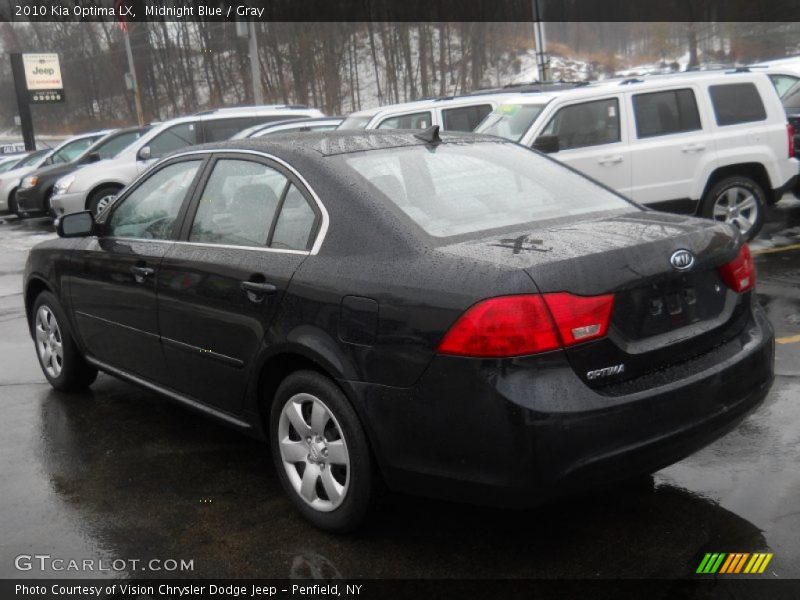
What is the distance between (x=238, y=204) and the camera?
4238mm

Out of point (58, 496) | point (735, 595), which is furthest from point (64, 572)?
point (735, 595)

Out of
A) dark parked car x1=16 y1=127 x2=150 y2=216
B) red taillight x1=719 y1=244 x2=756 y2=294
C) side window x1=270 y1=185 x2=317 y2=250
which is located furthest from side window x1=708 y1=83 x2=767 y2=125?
dark parked car x1=16 y1=127 x2=150 y2=216

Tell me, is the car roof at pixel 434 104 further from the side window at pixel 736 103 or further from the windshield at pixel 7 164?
the windshield at pixel 7 164

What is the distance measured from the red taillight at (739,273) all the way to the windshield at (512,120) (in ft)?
19.4

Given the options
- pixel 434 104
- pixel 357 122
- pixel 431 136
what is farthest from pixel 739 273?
pixel 357 122

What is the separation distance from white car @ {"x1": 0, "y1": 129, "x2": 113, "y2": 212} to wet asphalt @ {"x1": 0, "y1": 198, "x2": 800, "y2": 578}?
52.0ft

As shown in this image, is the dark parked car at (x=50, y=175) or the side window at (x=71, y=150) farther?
the side window at (x=71, y=150)

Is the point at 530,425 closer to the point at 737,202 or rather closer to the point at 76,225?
the point at 76,225

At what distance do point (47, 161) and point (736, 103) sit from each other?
1488cm

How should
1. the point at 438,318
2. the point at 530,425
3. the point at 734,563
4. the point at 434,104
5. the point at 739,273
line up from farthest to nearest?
the point at 434,104, the point at 739,273, the point at 734,563, the point at 438,318, the point at 530,425

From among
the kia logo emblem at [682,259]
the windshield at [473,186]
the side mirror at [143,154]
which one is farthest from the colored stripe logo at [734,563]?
the side mirror at [143,154]

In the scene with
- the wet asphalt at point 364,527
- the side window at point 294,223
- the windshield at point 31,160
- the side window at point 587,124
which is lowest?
the wet asphalt at point 364,527

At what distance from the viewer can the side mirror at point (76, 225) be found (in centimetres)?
529

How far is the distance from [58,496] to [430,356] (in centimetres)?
220
